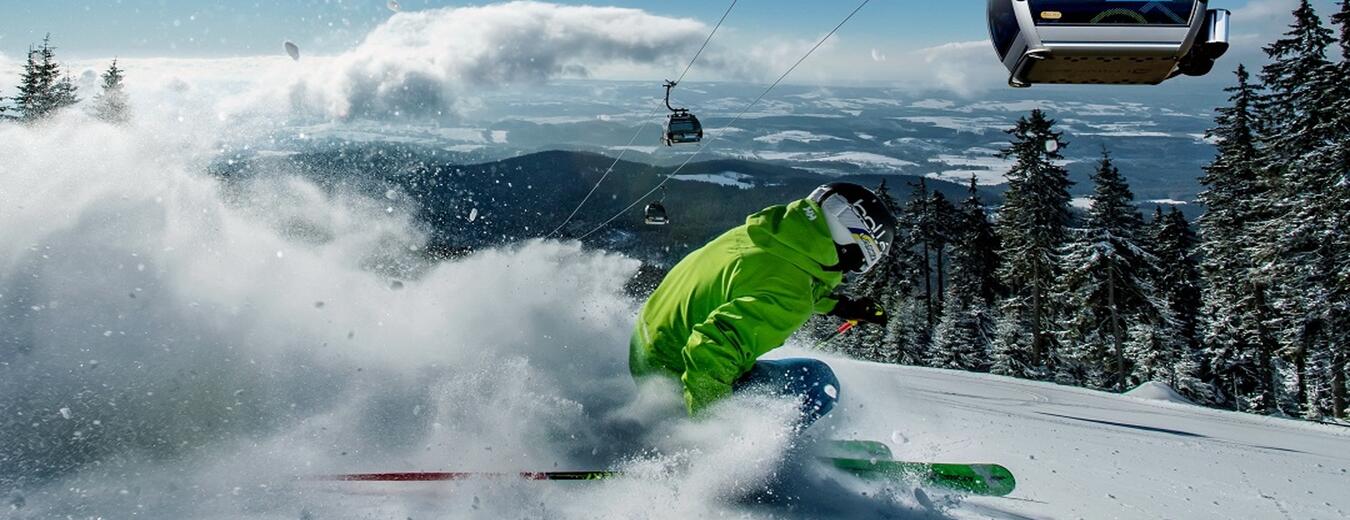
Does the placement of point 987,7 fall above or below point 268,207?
above

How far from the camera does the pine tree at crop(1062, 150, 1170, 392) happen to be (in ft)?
91.9

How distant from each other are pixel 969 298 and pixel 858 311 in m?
36.5

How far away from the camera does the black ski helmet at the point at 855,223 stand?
411 cm

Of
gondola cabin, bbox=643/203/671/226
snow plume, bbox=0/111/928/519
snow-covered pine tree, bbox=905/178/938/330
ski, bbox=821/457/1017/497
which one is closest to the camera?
snow plume, bbox=0/111/928/519

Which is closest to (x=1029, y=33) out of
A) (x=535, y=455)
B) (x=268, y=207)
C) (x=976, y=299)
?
(x=535, y=455)

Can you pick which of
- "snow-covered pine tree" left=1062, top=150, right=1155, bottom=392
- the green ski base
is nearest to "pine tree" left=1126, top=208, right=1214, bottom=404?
"snow-covered pine tree" left=1062, top=150, right=1155, bottom=392

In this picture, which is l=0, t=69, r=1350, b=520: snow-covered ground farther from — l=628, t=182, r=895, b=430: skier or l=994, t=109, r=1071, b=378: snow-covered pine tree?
l=994, t=109, r=1071, b=378: snow-covered pine tree

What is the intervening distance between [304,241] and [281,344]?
2379 millimetres

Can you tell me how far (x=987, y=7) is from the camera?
4.11 m

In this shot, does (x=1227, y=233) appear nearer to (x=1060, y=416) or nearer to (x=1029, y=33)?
(x=1060, y=416)

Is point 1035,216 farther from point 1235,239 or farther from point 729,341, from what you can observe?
point 729,341

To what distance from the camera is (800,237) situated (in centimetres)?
395

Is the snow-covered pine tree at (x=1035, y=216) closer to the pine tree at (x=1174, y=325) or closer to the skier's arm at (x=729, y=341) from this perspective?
the pine tree at (x=1174, y=325)

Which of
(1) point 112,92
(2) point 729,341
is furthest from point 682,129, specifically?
(1) point 112,92
